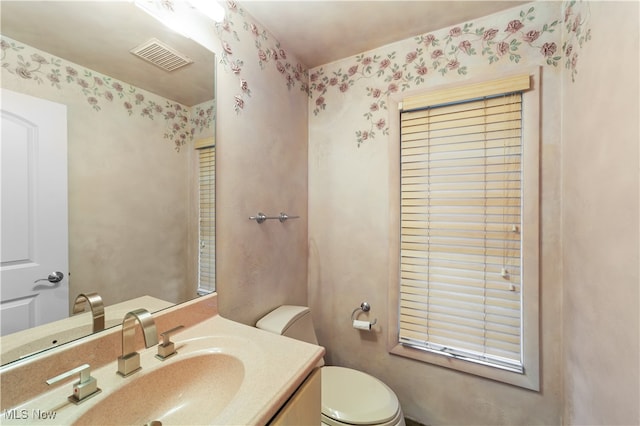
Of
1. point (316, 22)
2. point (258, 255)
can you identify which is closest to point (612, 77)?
point (316, 22)

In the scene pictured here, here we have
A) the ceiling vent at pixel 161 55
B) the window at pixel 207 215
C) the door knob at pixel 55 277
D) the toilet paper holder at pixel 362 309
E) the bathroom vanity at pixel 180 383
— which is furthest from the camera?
the toilet paper holder at pixel 362 309

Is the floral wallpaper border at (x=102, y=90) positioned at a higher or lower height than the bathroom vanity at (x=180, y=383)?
higher

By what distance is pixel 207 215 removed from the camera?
3.66 feet

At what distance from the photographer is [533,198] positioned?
1229 millimetres

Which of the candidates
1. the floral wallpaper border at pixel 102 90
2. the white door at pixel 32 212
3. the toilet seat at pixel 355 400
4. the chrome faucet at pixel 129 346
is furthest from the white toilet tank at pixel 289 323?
the floral wallpaper border at pixel 102 90

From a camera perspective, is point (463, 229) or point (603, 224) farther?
point (463, 229)

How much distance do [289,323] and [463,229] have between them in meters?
1.05

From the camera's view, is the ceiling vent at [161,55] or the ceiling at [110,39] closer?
the ceiling at [110,39]

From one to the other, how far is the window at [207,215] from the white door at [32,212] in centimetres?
42

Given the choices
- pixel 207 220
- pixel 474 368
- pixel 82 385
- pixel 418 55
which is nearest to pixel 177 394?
pixel 82 385

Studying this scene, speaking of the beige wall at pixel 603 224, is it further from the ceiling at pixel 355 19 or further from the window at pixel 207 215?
the window at pixel 207 215

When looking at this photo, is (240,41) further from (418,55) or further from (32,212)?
(32,212)

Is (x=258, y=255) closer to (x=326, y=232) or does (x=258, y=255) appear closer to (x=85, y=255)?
(x=326, y=232)

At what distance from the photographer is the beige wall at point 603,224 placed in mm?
704
